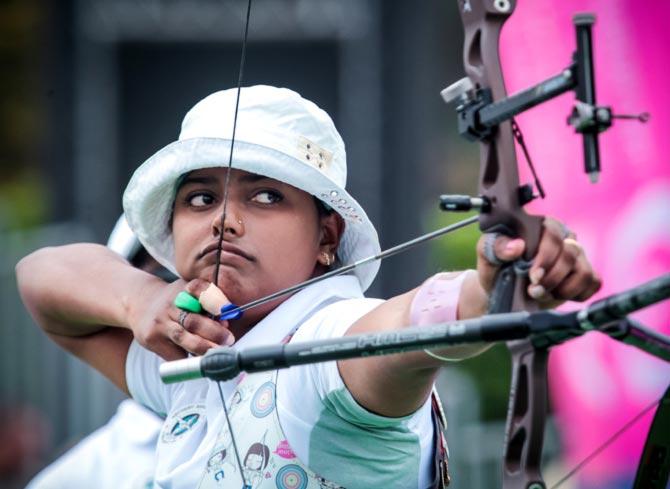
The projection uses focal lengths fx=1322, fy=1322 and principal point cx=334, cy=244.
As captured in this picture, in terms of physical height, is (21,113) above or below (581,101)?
above

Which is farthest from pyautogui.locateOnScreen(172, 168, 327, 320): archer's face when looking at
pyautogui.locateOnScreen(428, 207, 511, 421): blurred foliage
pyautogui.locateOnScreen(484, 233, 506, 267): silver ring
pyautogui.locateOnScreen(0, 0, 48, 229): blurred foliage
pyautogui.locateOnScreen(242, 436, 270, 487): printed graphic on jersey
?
pyautogui.locateOnScreen(0, 0, 48, 229): blurred foliage

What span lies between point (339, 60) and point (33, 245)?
5.65ft

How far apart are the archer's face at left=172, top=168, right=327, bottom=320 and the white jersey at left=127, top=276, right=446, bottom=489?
8 centimetres

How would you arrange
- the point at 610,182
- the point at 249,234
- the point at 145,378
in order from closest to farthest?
1. the point at 249,234
2. the point at 145,378
3. the point at 610,182

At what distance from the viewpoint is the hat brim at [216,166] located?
2137 mm

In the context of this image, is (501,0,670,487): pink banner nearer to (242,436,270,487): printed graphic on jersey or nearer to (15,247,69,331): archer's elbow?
(15,247,69,331): archer's elbow

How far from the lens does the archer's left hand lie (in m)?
1.61

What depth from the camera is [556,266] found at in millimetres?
1618

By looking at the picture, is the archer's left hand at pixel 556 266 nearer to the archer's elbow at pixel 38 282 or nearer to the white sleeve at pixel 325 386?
the white sleeve at pixel 325 386

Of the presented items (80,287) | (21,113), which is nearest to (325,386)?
(80,287)

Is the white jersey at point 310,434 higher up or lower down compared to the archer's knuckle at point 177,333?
lower down

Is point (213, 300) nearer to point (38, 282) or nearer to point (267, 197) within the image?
point (267, 197)

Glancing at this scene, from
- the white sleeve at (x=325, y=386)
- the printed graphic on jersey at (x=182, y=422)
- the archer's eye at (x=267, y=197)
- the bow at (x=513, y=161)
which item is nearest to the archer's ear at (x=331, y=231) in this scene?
the archer's eye at (x=267, y=197)

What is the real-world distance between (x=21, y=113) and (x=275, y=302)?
574cm
